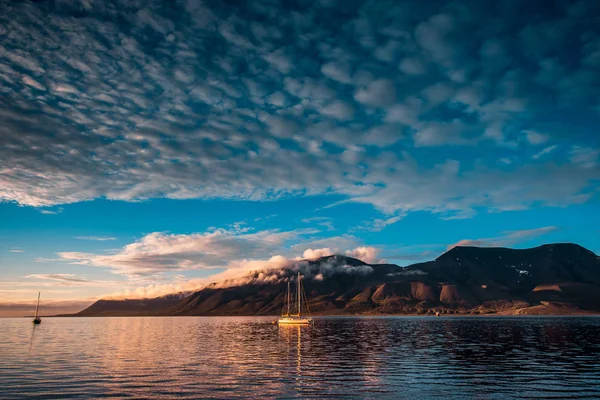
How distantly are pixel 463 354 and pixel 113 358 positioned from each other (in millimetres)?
56804

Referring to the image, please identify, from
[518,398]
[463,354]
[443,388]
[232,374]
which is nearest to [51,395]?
[232,374]

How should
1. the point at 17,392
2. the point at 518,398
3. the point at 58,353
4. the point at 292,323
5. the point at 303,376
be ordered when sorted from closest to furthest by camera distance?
the point at 518,398 < the point at 17,392 < the point at 303,376 < the point at 58,353 < the point at 292,323

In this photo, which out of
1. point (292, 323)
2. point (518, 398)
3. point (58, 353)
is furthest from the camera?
point (292, 323)

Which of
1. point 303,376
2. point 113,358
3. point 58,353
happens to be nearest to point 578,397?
point 303,376

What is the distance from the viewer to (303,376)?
4772 cm

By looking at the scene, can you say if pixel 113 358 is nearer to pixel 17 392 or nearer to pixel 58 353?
pixel 58 353

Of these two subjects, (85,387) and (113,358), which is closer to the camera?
(85,387)

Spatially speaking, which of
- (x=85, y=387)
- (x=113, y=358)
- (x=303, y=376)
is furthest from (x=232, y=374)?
(x=113, y=358)

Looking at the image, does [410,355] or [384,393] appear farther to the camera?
[410,355]

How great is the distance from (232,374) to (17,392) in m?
21.2

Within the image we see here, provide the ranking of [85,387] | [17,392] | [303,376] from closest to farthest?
[17,392], [85,387], [303,376]

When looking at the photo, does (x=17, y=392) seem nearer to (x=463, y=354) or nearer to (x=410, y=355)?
(x=410, y=355)

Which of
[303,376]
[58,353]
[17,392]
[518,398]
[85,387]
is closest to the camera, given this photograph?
[518,398]

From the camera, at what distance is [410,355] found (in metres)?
68.1
